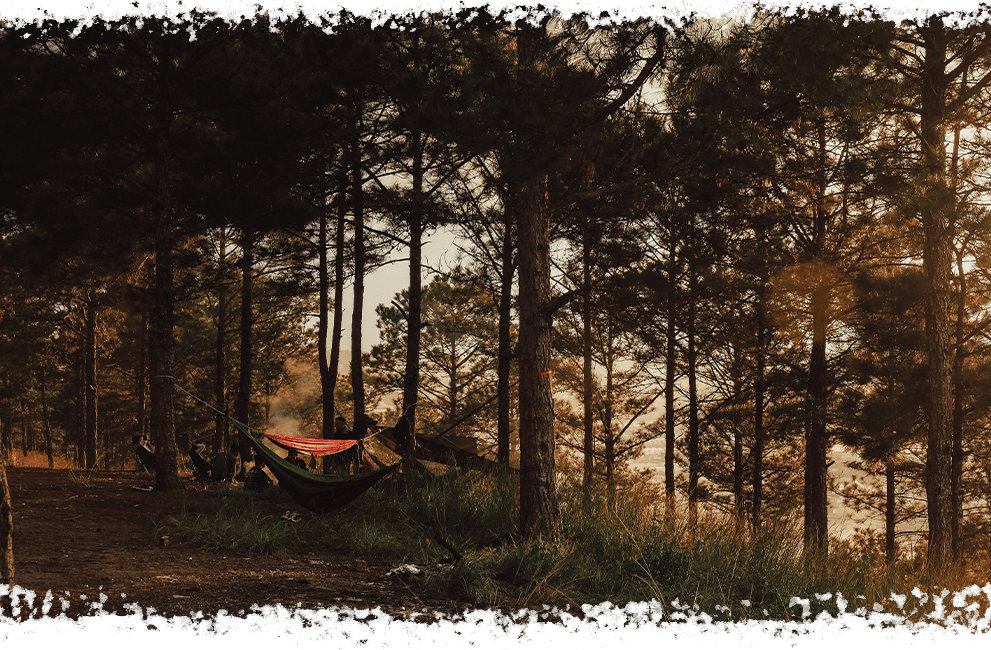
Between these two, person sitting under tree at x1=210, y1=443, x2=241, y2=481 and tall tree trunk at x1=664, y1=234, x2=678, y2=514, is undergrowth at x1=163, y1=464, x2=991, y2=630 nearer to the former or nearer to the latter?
tall tree trunk at x1=664, y1=234, x2=678, y2=514

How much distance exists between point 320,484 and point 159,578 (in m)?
2.60

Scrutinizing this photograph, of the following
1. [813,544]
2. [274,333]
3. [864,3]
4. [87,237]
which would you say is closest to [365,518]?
[813,544]

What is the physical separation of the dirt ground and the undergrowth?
14.0 inches

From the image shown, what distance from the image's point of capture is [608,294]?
11.0m

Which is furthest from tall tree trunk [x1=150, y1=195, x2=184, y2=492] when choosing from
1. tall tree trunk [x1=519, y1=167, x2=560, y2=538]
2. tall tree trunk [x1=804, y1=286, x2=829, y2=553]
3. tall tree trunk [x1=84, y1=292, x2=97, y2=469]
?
tall tree trunk [x1=804, y1=286, x2=829, y2=553]

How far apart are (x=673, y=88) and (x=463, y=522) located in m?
4.77

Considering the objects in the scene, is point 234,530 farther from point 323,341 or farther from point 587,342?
point 587,342

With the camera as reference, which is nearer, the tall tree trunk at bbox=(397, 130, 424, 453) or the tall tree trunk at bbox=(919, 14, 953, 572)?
the tall tree trunk at bbox=(919, 14, 953, 572)

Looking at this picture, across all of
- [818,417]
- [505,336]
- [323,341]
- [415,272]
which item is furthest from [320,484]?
[818,417]

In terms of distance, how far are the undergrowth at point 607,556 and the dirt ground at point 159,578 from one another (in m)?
0.36

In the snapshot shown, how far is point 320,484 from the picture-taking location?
23.2 ft

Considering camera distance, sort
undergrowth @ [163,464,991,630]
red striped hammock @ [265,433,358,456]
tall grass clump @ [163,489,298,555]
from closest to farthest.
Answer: undergrowth @ [163,464,991,630], tall grass clump @ [163,489,298,555], red striped hammock @ [265,433,358,456]

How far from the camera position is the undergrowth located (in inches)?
169

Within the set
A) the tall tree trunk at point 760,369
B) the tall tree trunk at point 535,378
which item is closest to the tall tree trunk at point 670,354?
the tall tree trunk at point 760,369
